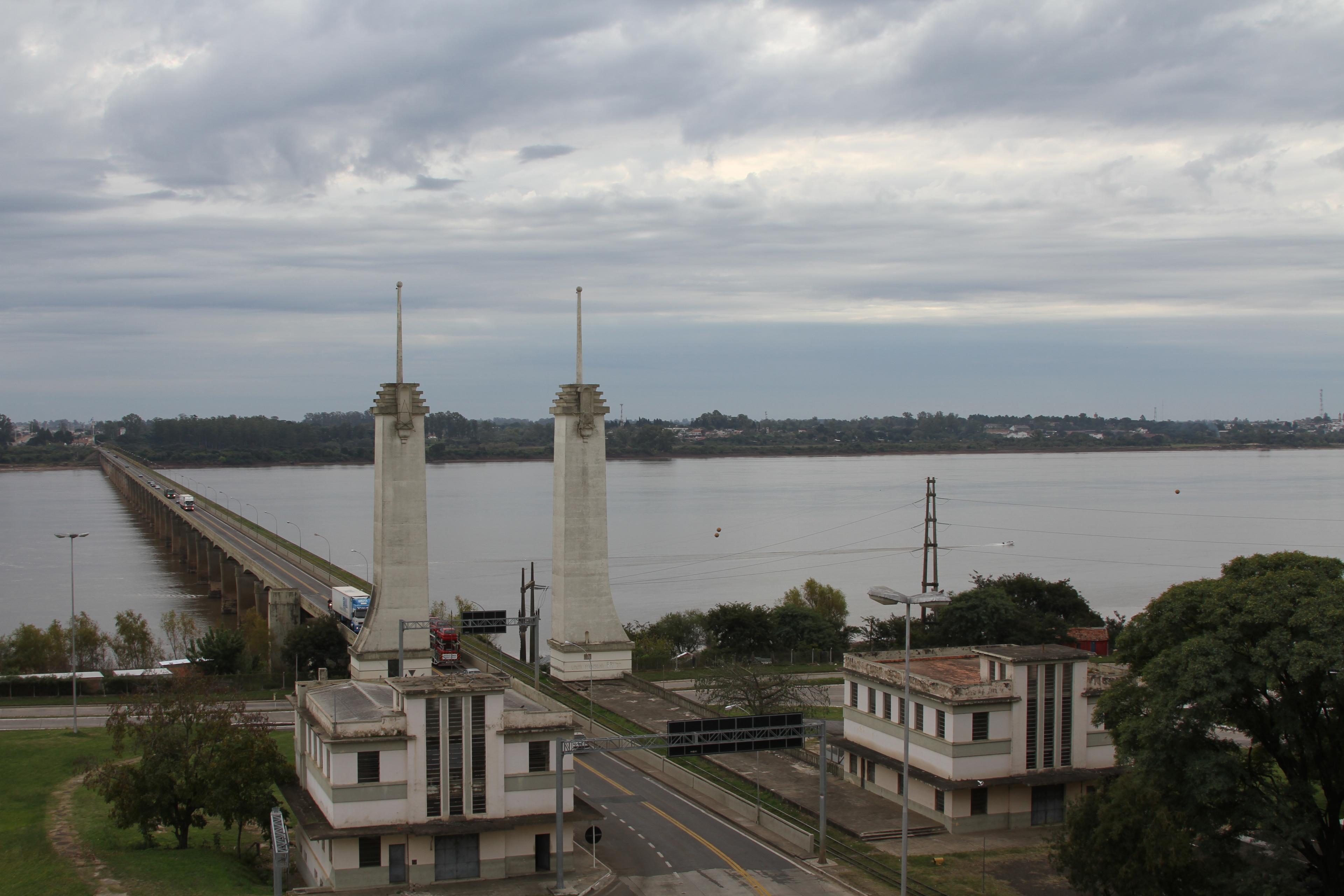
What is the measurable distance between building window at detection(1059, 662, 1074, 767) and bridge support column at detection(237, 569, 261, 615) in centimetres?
7124

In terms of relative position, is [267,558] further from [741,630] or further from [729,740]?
[729,740]

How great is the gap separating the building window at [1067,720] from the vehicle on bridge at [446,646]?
27549 mm

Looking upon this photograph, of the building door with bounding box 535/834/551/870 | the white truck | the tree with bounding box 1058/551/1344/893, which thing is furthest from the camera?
the white truck

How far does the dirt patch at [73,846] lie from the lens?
26641 millimetres

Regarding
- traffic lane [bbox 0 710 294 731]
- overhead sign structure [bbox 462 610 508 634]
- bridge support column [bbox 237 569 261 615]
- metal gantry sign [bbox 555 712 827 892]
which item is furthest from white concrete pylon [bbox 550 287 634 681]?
bridge support column [bbox 237 569 261 615]

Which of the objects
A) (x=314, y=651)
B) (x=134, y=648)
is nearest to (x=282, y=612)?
(x=134, y=648)

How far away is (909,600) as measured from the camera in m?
26.2

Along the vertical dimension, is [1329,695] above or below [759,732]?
above

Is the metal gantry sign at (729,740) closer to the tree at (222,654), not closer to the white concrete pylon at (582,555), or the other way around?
the white concrete pylon at (582,555)

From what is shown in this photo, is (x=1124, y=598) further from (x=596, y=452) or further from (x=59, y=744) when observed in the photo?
(x=59, y=744)

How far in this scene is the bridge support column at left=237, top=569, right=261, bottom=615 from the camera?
92.5 meters

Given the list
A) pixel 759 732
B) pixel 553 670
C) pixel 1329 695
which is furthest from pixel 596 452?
pixel 1329 695

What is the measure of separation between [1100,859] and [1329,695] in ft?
19.7

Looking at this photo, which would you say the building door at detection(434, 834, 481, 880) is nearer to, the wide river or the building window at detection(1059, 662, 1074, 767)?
the building window at detection(1059, 662, 1074, 767)
